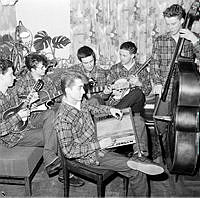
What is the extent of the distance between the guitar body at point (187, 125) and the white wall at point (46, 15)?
260 cm

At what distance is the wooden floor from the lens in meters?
2.96

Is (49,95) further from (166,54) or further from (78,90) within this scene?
(166,54)

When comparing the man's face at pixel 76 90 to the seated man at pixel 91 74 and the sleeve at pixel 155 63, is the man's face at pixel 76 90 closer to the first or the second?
the seated man at pixel 91 74

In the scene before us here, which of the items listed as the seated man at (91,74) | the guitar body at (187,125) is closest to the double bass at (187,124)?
the guitar body at (187,125)

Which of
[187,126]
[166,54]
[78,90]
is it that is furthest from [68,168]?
[166,54]

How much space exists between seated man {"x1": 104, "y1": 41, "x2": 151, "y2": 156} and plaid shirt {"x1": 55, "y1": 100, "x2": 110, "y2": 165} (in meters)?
1.01

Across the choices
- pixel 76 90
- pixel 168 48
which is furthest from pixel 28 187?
pixel 168 48

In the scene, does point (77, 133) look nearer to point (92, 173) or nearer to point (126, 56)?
point (92, 173)

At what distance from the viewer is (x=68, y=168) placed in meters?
2.67

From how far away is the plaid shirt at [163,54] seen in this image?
3.57 m

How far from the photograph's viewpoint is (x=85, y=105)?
112 inches

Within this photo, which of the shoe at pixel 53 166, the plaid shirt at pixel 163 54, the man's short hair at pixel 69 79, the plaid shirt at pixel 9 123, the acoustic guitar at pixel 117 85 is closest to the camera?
the man's short hair at pixel 69 79

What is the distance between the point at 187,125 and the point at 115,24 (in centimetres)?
263

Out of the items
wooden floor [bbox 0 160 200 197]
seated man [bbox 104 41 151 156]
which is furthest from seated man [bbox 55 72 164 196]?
seated man [bbox 104 41 151 156]
